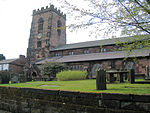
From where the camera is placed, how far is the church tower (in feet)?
136

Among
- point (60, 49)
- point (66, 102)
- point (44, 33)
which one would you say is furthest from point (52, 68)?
point (66, 102)

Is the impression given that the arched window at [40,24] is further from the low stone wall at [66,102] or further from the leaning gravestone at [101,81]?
the leaning gravestone at [101,81]

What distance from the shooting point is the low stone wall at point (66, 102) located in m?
4.80

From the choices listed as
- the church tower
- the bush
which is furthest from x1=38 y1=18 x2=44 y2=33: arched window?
the bush

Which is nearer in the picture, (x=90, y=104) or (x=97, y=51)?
(x=90, y=104)

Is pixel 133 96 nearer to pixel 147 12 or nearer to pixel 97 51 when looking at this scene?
pixel 147 12

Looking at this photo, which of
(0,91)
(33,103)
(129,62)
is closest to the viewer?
(33,103)

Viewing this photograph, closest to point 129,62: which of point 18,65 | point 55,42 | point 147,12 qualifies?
point 147,12

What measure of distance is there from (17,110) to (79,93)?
456 cm

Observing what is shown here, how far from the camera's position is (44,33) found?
42.7 metres

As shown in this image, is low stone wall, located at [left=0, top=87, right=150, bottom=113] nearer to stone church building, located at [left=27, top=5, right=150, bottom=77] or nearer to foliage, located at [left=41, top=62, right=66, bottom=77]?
foliage, located at [left=41, top=62, right=66, bottom=77]

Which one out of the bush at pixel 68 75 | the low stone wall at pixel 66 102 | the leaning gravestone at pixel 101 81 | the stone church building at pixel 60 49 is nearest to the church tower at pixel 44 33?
the stone church building at pixel 60 49

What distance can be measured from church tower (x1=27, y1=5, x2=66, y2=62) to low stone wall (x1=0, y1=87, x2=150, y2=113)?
31560 millimetres

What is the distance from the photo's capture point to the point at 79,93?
594cm
